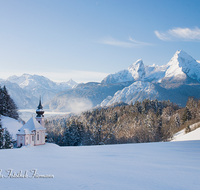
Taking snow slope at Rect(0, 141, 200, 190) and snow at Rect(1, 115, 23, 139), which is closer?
snow slope at Rect(0, 141, 200, 190)

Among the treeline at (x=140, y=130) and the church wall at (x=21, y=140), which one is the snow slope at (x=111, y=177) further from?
the treeline at (x=140, y=130)

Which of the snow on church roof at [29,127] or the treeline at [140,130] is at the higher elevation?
the snow on church roof at [29,127]

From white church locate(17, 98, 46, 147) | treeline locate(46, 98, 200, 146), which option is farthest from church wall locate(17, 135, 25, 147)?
treeline locate(46, 98, 200, 146)

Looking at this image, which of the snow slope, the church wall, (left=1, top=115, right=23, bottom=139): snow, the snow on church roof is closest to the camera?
the snow slope

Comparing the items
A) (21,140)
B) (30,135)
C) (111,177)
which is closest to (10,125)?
(30,135)

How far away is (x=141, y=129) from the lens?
55.2m

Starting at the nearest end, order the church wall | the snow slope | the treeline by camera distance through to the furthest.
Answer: the snow slope, the church wall, the treeline

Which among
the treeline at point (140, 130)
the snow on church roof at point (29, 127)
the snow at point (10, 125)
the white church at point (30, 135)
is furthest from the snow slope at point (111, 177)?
the snow at point (10, 125)

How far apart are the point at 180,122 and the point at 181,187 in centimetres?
5025

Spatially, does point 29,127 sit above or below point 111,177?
below

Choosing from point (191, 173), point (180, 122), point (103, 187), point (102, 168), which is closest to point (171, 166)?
point (191, 173)

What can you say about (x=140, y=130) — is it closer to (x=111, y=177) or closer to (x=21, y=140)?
(x=21, y=140)

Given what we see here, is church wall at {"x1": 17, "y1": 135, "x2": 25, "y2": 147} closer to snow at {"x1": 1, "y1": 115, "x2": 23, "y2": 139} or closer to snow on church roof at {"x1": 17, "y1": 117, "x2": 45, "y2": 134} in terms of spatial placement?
snow on church roof at {"x1": 17, "y1": 117, "x2": 45, "y2": 134}

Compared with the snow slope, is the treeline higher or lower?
lower
